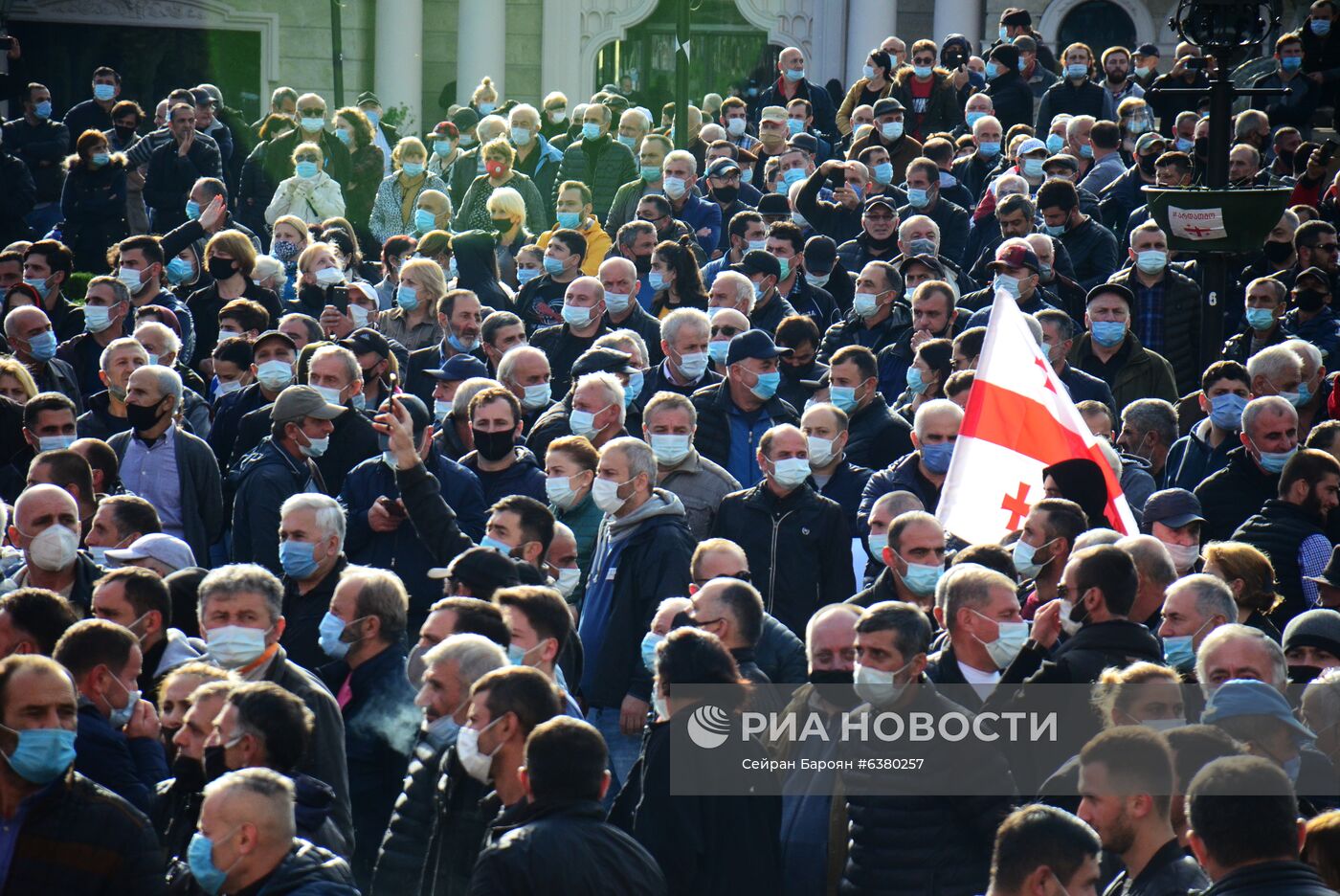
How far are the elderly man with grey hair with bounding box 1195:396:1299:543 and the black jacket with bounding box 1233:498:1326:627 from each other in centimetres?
70

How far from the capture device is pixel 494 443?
32.3ft

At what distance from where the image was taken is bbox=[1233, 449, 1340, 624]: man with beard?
8.90 m

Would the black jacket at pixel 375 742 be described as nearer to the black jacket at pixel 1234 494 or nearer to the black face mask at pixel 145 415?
the black face mask at pixel 145 415

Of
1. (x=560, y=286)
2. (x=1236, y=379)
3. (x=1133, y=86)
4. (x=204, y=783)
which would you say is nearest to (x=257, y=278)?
(x=560, y=286)

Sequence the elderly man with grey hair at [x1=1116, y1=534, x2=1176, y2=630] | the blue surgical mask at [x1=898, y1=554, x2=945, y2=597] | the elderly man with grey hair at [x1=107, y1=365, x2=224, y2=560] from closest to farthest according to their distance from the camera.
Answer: the elderly man with grey hair at [x1=1116, y1=534, x2=1176, y2=630] → the blue surgical mask at [x1=898, y1=554, x2=945, y2=597] → the elderly man with grey hair at [x1=107, y1=365, x2=224, y2=560]

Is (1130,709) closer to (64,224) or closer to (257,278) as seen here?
(257,278)

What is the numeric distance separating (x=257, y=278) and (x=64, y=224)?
4578 mm

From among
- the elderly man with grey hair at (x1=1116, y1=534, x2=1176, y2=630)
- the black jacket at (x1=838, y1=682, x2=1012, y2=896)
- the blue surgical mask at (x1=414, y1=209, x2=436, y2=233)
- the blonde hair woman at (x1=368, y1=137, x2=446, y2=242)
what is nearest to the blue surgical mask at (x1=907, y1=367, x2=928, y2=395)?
the elderly man with grey hair at (x1=1116, y1=534, x2=1176, y2=630)

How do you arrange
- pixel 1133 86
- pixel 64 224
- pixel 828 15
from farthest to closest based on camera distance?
pixel 828 15, pixel 1133 86, pixel 64 224

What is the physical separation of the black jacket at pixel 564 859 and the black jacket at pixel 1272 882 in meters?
1.52

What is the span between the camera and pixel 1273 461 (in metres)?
9.82

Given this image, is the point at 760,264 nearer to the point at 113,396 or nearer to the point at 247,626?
the point at 113,396

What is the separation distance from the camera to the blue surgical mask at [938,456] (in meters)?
9.74

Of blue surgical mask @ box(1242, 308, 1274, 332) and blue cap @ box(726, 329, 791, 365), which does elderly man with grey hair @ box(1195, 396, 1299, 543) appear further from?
blue surgical mask @ box(1242, 308, 1274, 332)
